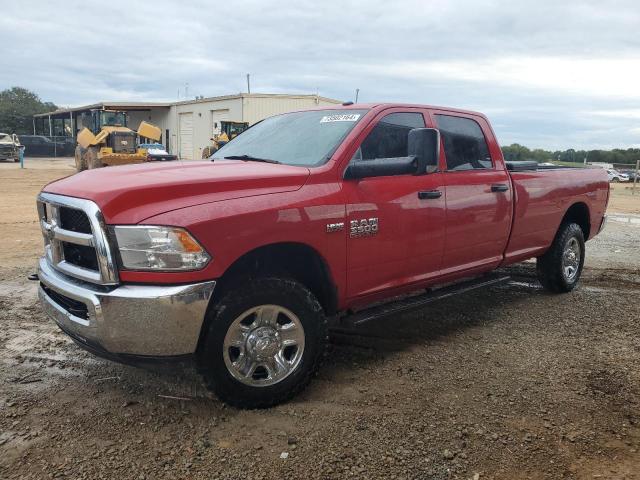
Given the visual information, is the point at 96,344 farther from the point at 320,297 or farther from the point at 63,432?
the point at 320,297

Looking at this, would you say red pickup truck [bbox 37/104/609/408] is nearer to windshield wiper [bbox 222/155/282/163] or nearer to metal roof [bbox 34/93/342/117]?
windshield wiper [bbox 222/155/282/163]

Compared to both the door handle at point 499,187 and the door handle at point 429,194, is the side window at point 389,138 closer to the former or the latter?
the door handle at point 429,194

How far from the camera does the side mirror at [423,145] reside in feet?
12.6

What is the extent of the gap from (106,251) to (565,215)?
198 inches

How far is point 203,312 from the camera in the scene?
302cm

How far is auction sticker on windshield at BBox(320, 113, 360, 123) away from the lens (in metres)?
4.09

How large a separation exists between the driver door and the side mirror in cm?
25

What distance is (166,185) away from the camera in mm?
3090

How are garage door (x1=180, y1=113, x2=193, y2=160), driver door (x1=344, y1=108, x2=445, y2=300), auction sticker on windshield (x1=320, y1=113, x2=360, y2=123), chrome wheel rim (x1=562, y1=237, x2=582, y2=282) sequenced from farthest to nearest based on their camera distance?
garage door (x1=180, y1=113, x2=193, y2=160) → chrome wheel rim (x1=562, y1=237, x2=582, y2=282) → auction sticker on windshield (x1=320, y1=113, x2=360, y2=123) → driver door (x1=344, y1=108, x2=445, y2=300)

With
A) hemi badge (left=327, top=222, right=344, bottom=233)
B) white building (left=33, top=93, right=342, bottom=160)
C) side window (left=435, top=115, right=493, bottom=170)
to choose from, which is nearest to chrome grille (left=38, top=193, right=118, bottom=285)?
hemi badge (left=327, top=222, right=344, bottom=233)

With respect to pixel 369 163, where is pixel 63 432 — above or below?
below

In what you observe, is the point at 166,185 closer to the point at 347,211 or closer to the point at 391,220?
the point at 347,211

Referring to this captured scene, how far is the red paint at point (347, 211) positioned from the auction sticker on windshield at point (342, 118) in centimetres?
9

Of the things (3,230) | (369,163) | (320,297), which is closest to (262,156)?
(369,163)
